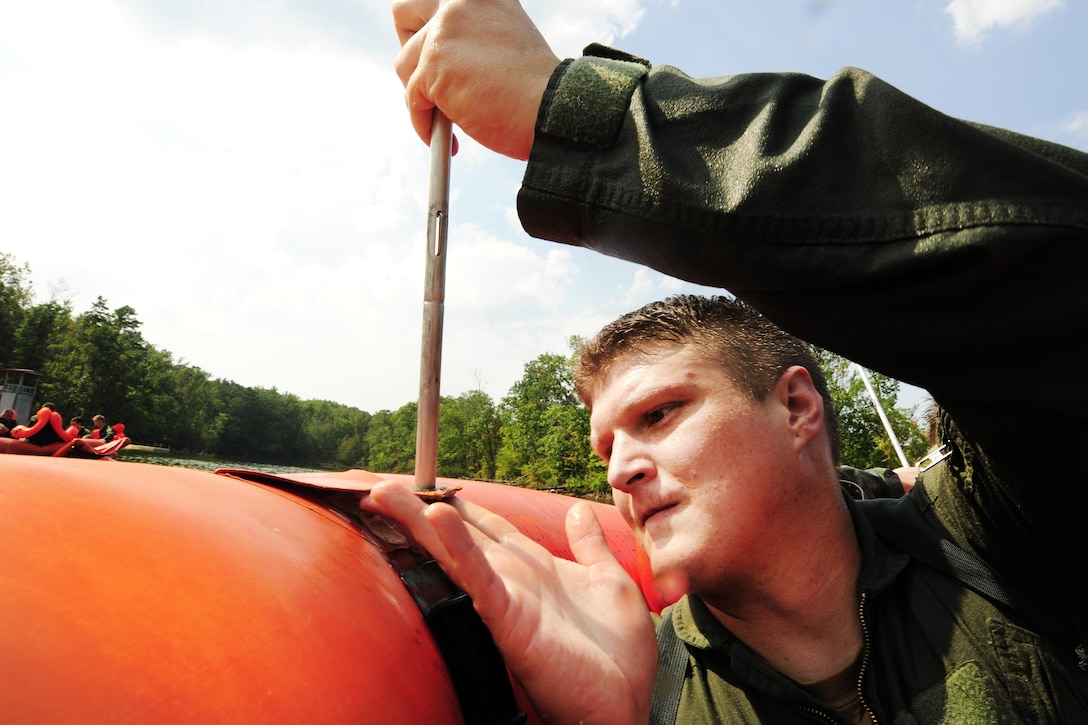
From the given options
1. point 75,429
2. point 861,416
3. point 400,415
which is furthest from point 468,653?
point 400,415

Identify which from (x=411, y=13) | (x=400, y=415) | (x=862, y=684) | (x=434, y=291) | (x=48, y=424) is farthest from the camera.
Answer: (x=400, y=415)

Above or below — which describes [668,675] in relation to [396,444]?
below

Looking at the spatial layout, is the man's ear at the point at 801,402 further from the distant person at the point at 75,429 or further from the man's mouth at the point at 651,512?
the distant person at the point at 75,429

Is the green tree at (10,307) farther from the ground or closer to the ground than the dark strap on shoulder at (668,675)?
farther from the ground

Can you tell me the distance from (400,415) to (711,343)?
244 feet

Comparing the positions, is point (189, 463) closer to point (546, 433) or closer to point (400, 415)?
point (546, 433)

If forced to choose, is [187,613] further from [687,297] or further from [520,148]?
[687,297]

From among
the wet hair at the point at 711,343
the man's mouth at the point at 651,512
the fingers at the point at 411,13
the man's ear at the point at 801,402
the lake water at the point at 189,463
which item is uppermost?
the fingers at the point at 411,13

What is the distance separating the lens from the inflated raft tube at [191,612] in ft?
2.16

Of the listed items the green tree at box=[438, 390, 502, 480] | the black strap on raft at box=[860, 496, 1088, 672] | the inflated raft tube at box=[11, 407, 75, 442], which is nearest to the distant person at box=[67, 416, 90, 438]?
the inflated raft tube at box=[11, 407, 75, 442]

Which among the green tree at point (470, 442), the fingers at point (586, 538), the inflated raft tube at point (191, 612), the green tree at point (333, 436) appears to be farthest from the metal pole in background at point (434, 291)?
the green tree at point (333, 436)

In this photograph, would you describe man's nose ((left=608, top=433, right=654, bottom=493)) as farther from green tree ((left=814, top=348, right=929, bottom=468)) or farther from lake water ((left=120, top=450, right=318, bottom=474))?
green tree ((left=814, top=348, right=929, bottom=468))

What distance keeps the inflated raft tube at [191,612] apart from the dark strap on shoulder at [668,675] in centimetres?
90

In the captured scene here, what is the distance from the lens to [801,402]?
6.44ft
